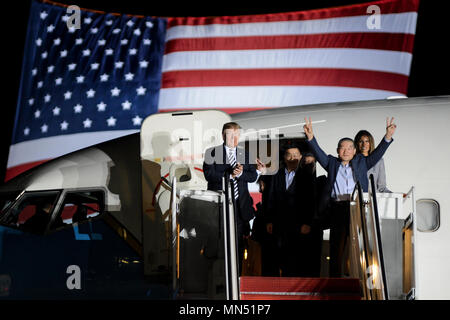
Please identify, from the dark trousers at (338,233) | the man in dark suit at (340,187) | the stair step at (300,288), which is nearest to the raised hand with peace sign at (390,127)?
the man in dark suit at (340,187)

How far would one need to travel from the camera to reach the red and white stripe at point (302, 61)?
55.6ft

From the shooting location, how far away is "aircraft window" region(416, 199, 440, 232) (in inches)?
344

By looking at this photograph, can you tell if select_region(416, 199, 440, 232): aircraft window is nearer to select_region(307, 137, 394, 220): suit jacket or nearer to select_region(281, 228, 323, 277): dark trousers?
select_region(307, 137, 394, 220): suit jacket

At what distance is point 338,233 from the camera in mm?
7883

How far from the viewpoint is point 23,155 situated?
18.9 meters

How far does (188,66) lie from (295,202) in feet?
37.6

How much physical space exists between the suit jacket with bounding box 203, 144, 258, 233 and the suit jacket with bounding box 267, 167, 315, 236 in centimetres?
32

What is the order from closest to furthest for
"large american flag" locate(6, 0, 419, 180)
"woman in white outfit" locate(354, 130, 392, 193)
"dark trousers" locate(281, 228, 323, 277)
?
1. "dark trousers" locate(281, 228, 323, 277)
2. "woman in white outfit" locate(354, 130, 392, 193)
3. "large american flag" locate(6, 0, 419, 180)

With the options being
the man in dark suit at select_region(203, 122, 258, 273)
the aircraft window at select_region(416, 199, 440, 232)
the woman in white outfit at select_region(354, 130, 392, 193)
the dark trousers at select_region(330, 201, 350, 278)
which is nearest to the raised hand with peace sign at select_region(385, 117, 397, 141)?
the woman in white outfit at select_region(354, 130, 392, 193)

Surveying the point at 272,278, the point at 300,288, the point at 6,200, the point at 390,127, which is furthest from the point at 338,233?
the point at 6,200

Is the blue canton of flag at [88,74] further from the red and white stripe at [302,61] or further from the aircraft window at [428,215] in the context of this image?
the aircraft window at [428,215]

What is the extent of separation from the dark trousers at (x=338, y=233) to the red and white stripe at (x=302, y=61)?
9.33 metres

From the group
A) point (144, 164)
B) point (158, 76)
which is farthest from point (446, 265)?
point (158, 76)
